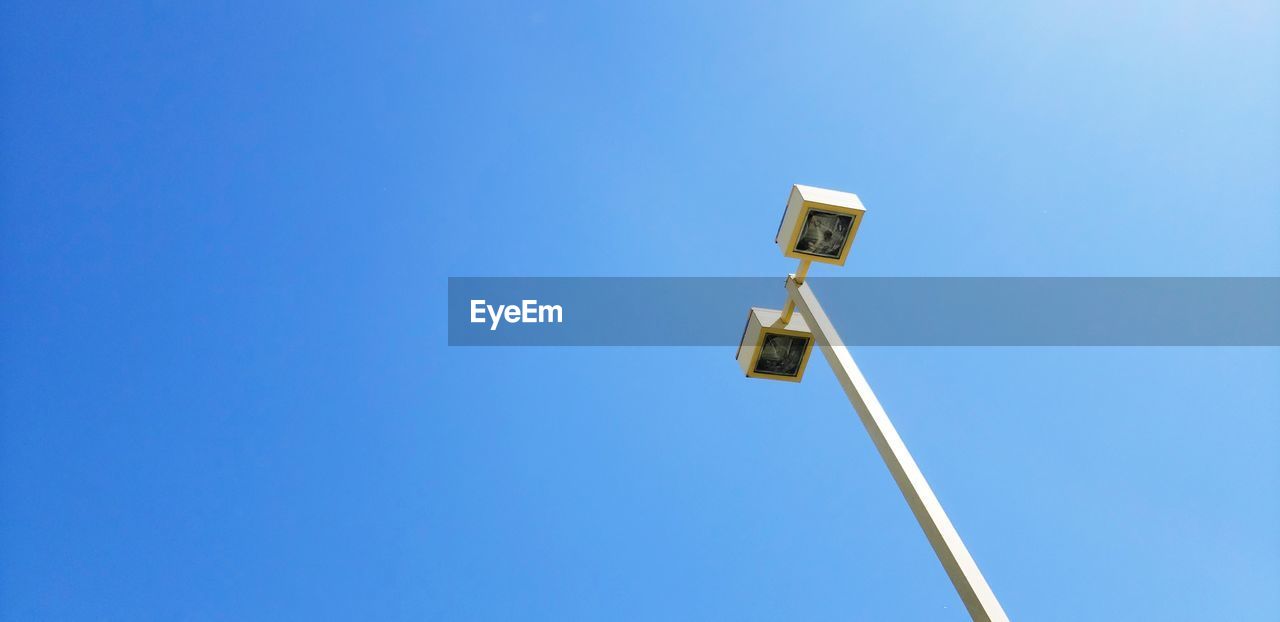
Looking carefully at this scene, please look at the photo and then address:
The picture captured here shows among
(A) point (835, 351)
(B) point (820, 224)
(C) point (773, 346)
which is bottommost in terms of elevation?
(C) point (773, 346)

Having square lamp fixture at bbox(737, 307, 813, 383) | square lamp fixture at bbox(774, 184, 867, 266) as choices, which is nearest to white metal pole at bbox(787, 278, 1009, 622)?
square lamp fixture at bbox(774, 184, 867, 266)

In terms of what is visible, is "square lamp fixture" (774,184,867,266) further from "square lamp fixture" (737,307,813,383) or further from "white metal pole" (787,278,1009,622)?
"square lamp fixture" (737,307,813,383)

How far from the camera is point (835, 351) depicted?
12.6 ft

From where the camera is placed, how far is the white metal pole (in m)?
2.73

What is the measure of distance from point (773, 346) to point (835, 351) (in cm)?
95

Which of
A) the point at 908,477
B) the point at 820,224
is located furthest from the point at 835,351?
the point at 908,477

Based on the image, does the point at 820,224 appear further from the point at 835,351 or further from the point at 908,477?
the point at 908,477

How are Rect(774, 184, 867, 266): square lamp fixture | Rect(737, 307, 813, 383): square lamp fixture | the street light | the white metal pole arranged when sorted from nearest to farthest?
the white metal pole
the street light
Rect(774, 184, 867, 266): square lamp fixture
Rect(737, 307, 813, 383): square lamp fixture

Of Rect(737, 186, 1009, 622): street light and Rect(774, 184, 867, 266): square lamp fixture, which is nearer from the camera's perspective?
Rect(737, 186, 1009, 622): street light

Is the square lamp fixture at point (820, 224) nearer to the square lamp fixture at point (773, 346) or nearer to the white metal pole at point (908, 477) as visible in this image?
the white metal pole at point (908, 477)

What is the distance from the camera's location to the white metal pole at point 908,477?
8.95ft

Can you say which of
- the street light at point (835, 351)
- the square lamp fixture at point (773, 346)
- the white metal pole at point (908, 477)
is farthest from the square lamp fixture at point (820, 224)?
the square lamp fixture at point (773, 346)

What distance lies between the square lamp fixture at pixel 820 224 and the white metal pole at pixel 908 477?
22 cm

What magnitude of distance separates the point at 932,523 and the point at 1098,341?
4.84 metres
